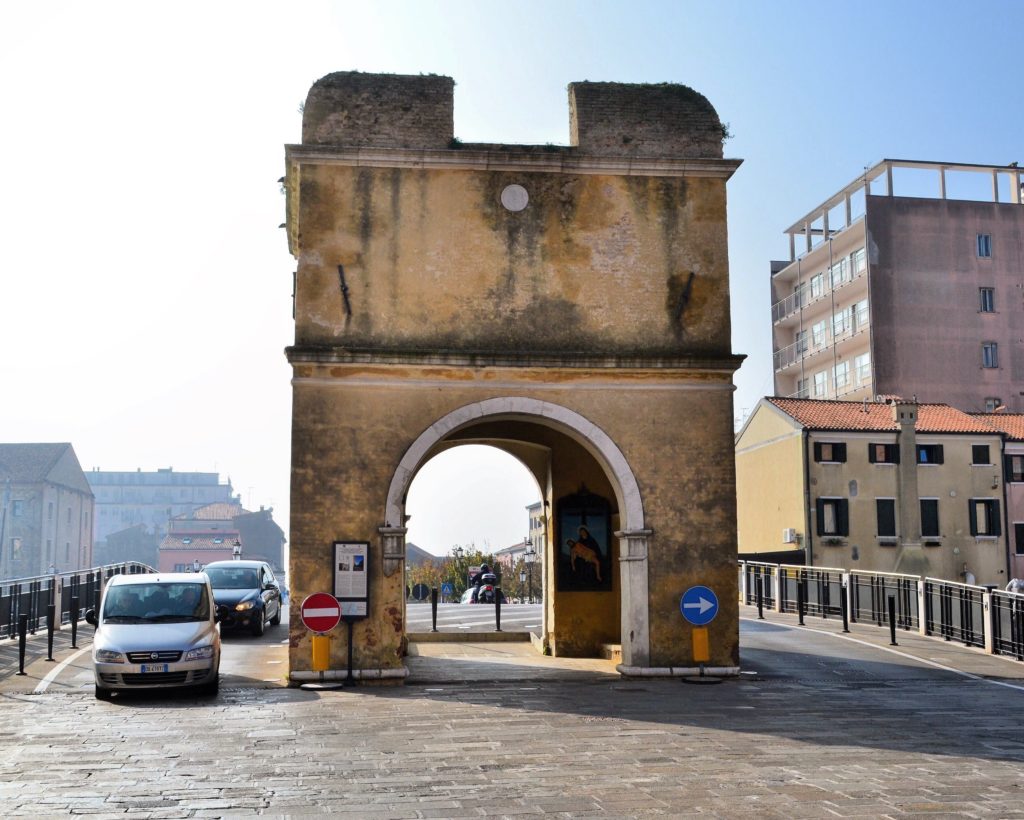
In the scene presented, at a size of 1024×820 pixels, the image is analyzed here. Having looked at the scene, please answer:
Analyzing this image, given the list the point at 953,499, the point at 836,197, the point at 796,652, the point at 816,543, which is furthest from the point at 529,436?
the point at 836,197

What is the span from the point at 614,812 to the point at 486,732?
3.89m

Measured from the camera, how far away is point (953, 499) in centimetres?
4753

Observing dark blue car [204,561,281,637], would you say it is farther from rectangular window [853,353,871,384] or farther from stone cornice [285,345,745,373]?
rectangular window [853,353,871,384]

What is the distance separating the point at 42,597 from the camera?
22188 mm

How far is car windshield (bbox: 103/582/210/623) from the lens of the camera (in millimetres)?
16047

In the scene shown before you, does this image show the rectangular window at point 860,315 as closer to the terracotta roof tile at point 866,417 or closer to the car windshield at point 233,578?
the terracotta roof tile at point 866,417

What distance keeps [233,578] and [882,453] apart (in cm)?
3120

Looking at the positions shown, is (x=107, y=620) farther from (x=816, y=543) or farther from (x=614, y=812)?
(x=816, y=543)

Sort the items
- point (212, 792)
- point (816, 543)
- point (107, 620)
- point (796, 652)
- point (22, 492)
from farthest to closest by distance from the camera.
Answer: point (22, 492) < point (816, 543) < point (796, 652) < point (107, 620) < point (212, 792)

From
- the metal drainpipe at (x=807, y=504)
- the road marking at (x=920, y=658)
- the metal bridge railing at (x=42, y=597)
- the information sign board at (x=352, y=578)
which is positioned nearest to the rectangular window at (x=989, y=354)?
the metal drainpipe at (x=807, y=504)

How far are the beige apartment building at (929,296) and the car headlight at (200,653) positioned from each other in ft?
147

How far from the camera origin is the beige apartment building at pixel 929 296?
54.8 m

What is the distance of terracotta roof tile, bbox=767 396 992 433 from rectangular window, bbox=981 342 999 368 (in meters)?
7.21

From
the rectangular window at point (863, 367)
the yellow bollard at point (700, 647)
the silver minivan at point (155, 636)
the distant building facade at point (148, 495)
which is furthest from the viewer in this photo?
the distant building facade at point (148, 495)
